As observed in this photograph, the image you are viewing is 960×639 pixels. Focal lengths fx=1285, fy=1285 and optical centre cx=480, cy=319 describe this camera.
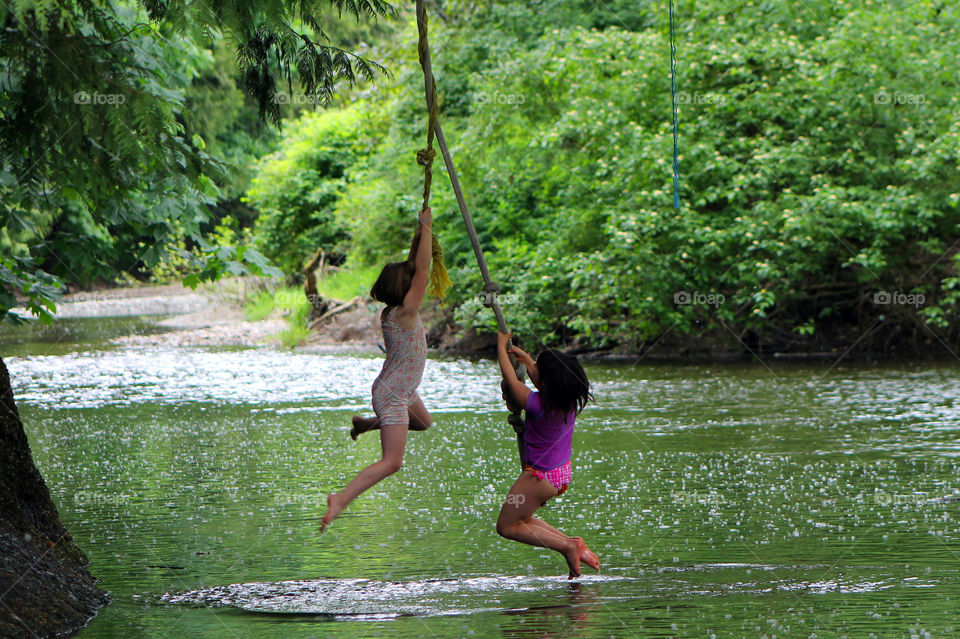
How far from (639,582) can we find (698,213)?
15.6m

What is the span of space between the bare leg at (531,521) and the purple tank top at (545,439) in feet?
0.34

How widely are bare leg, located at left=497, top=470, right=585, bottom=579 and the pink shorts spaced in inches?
0.9

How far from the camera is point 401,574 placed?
7.67 meters

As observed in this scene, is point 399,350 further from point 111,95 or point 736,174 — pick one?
point 736,174

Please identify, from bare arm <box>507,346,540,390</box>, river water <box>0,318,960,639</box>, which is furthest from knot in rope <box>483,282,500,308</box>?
river water <box>0,318,960,639</box>

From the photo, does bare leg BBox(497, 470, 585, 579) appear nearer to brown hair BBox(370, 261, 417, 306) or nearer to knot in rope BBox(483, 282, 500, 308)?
knot in rope BBox(483, 282, 500, 308)

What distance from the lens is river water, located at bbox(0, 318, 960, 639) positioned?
261 inches

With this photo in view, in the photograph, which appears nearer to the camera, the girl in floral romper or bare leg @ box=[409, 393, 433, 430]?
the girl in floral romper

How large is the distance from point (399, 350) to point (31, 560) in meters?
2.27

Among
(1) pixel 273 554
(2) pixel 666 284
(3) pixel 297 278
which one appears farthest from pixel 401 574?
(3) pixel 297 278

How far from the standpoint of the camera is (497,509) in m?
10.0

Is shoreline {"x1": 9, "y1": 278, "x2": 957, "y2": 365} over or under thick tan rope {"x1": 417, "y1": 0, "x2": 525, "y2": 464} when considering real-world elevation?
under

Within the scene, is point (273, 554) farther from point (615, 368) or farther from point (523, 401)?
point (615, 368)

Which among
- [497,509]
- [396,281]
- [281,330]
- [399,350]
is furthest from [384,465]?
[281,330]
